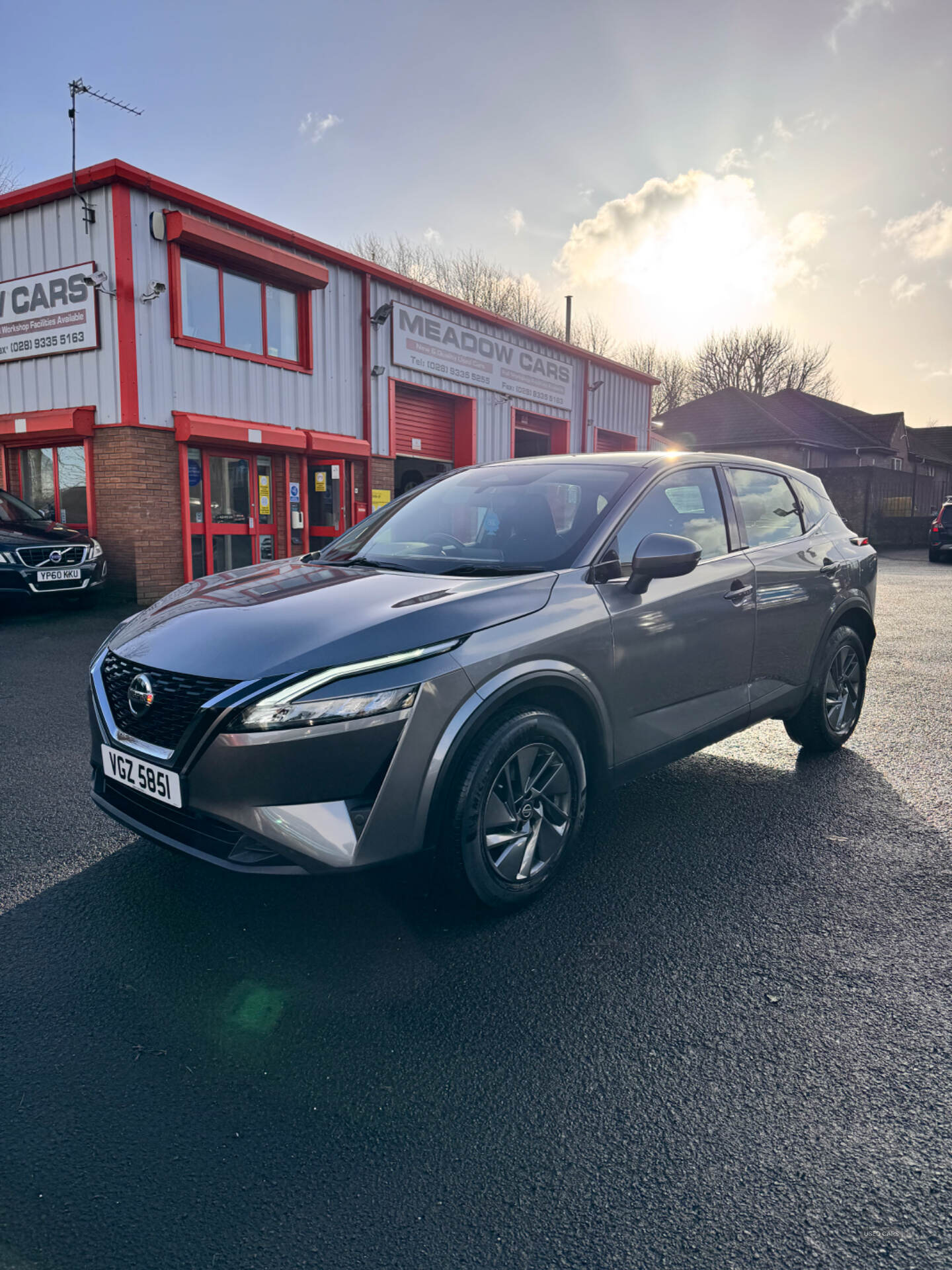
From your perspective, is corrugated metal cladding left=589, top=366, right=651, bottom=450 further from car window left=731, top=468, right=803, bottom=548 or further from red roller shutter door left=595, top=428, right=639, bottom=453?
car window left=731, top=468, right=803, bottom=548

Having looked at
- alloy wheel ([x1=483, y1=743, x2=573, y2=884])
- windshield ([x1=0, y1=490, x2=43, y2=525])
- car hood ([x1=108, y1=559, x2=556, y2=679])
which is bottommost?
alloy wheel ([x1=483, y1=743, x2=573, y2=884])

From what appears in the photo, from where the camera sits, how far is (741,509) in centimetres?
421

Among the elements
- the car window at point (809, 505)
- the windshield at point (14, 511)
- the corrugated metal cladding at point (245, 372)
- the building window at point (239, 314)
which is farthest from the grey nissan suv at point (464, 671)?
the building window at point (239, 314)

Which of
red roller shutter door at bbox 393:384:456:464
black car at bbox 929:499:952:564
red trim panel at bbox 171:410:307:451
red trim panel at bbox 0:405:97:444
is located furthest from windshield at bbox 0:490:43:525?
black car at bbox 929:499:952:564

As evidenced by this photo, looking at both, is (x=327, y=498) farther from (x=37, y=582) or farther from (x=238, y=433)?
(x=37, y=582)

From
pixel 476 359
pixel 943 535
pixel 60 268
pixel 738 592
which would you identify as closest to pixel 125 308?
pixel 60 268

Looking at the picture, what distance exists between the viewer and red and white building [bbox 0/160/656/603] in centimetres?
1198

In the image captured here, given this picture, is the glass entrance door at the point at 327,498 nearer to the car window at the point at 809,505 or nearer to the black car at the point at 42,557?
the black car at the point at 42,557

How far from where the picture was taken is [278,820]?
2.44 metres

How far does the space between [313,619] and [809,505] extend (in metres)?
3.36

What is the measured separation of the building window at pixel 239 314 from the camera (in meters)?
12.9

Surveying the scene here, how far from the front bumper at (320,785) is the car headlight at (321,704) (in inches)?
0.8

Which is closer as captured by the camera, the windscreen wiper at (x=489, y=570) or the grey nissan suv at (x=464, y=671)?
the grey nissan suv at (x=464, y=671)

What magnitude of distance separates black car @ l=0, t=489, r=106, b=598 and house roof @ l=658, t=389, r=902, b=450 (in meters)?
35.8
